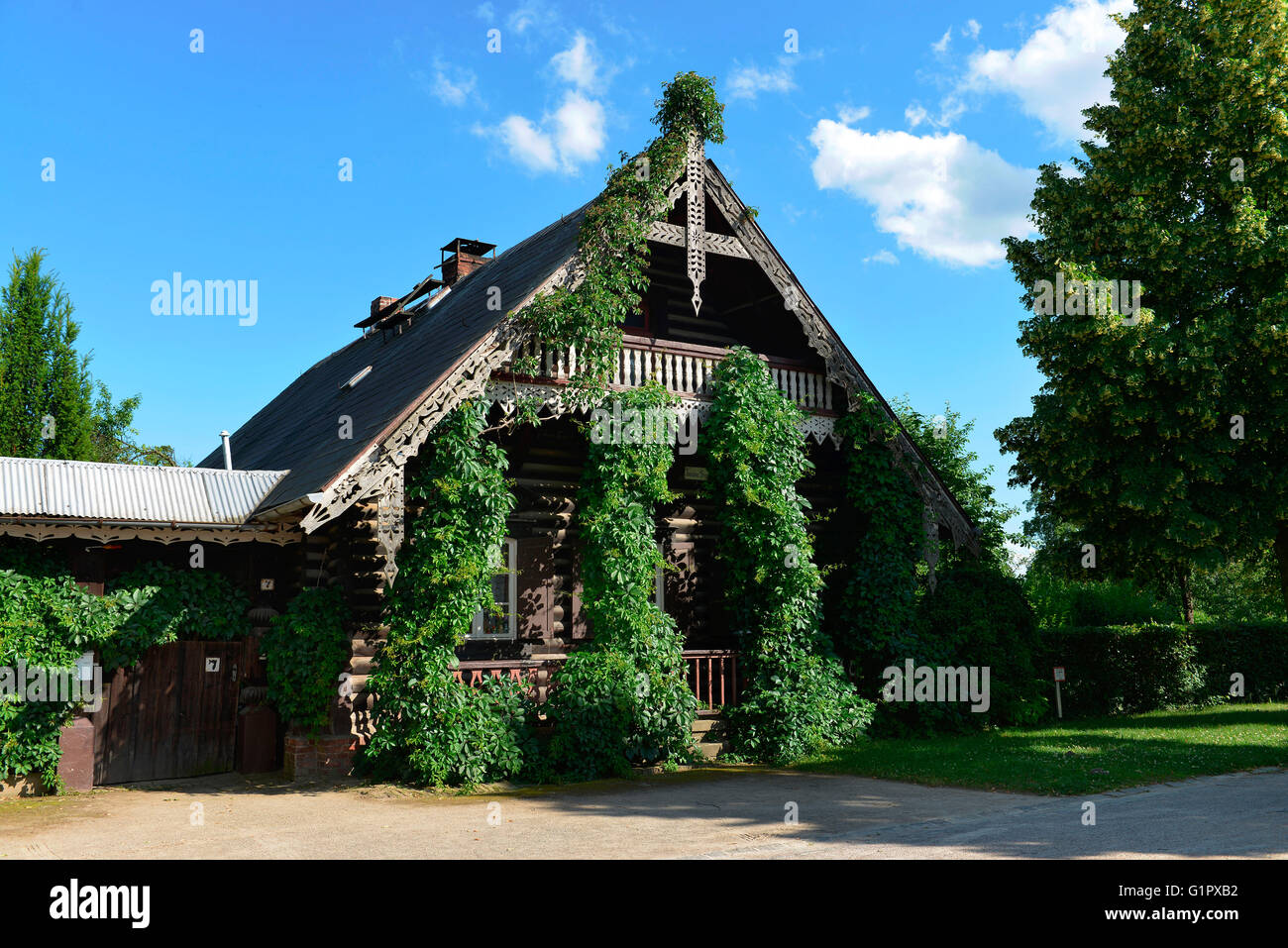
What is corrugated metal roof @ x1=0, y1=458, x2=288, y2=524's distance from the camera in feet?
41.2

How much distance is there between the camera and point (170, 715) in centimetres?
1378

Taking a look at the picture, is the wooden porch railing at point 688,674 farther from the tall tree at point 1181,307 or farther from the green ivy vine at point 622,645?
the tall tree at point 1181,307

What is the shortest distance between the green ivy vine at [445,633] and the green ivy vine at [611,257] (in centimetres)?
141

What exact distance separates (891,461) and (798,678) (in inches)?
165

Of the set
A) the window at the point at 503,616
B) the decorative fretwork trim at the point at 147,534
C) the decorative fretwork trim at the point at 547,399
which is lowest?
the window at the point at 503,616

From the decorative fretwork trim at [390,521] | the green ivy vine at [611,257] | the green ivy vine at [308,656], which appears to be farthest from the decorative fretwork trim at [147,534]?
the green ivy vine at [611,257]

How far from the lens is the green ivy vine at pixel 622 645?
13445mm

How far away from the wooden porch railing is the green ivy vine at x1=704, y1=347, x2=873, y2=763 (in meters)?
0.41

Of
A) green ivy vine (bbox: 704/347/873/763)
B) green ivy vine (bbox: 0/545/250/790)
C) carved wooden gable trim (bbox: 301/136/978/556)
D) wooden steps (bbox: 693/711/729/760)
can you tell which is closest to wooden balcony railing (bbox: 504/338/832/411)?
green ivy vine (bbox: 704/347/873/763)

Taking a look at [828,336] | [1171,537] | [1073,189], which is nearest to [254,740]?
[828,336]

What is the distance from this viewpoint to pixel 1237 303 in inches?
724

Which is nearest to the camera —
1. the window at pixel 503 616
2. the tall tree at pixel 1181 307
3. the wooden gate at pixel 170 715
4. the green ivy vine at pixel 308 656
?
the green ivy vine at pixel 308 656

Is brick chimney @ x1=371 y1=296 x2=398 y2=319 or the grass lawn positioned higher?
brick chimney @ x1=371 y1=296 x2=398 y2=319

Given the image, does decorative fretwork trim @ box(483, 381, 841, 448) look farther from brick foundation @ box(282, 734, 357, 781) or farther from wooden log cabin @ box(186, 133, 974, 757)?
brick foundation @ box(282, 734, 357, 781)
